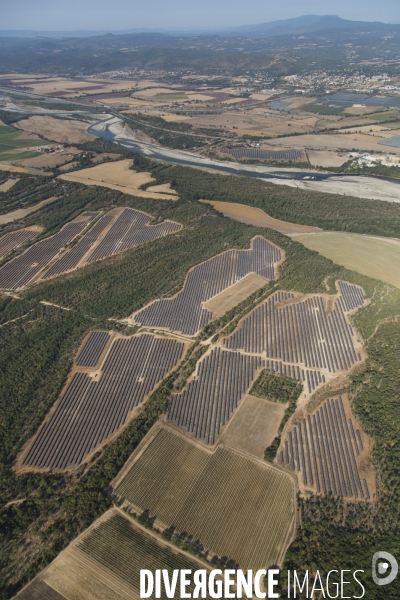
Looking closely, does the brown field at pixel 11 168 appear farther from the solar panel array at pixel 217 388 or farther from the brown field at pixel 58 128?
the solar panel array at pixel 217 388

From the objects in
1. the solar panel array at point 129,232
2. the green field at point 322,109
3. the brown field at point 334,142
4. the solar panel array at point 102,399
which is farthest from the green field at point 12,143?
the green field at point 322,109

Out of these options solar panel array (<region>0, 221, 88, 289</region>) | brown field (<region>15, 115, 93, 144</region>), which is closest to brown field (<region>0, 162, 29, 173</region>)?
brown field (<region>15, 115, 93, 144</region>)

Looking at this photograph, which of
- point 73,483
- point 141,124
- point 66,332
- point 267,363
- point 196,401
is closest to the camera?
point 73,483

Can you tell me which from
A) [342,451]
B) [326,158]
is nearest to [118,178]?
[326,158]

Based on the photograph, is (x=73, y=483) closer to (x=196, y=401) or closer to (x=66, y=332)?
(x=196, y=401)

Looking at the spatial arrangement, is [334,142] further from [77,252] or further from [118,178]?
[77,252]

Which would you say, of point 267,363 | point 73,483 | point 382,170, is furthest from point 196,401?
point 382,170

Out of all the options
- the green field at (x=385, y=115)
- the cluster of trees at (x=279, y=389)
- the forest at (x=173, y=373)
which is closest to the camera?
the forest at (x=173, y=373)
